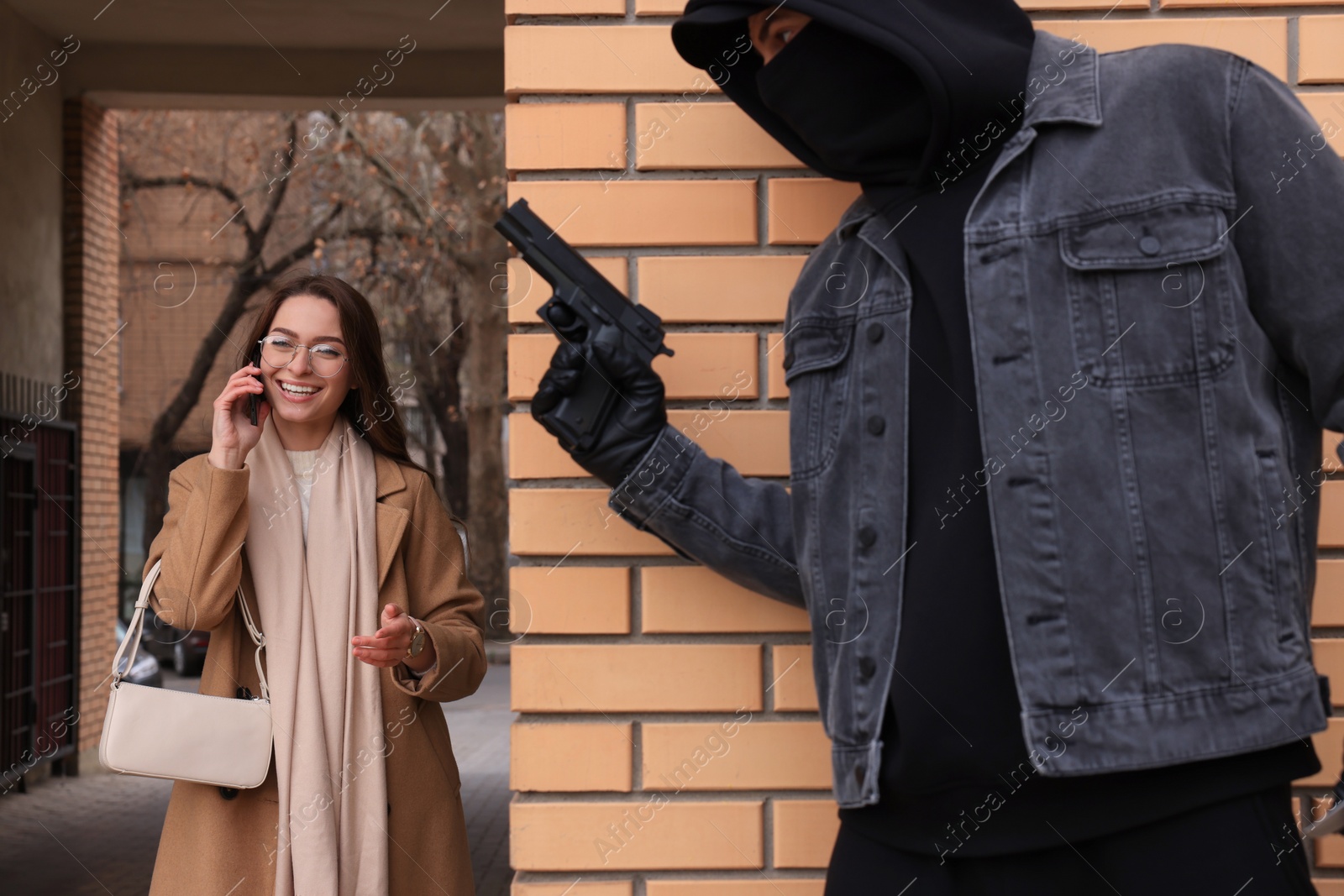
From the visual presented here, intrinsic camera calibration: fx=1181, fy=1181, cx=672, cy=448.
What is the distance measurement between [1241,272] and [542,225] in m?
1.02

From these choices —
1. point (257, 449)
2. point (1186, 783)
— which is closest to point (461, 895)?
point (257, 449)

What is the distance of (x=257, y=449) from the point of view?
2.61m

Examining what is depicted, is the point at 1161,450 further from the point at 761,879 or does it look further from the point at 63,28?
the point at 63,28

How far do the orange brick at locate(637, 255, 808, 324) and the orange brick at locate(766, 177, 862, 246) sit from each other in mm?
40

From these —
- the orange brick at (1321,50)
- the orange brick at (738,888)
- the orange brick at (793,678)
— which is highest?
the orange brick at (1321,50)

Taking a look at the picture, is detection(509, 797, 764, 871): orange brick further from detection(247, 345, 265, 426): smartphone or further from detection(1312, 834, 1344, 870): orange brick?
detection(247, 345, 265, 426): smartphone

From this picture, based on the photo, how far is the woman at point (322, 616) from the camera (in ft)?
7.77

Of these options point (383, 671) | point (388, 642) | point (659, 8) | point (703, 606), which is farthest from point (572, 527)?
point (659, 8)

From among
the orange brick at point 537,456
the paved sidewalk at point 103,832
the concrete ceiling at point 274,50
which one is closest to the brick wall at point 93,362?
the concrete ceiling at point 274,50

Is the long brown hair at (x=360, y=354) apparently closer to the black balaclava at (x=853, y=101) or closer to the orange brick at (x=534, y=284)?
the orange brick at (x=534, y=284)

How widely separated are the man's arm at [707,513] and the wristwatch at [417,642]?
0.71m

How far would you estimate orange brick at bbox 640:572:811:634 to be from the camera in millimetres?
1977

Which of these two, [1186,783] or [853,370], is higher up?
[853,370]

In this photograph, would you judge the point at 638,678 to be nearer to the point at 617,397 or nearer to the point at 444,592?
the point at 617,397
